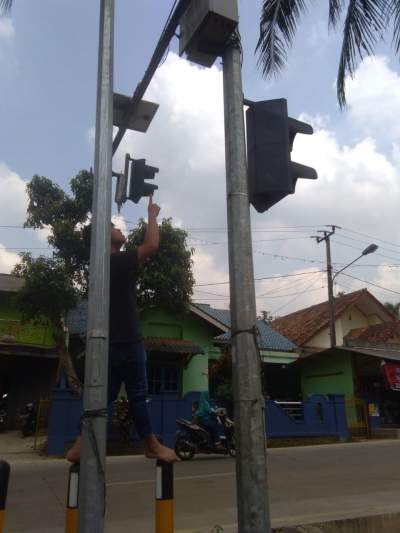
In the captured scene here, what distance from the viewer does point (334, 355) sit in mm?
21875

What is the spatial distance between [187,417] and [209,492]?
24.1ft

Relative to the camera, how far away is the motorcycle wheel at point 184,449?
1204 cm

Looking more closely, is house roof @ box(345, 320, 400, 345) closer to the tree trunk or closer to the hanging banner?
the hanging banner

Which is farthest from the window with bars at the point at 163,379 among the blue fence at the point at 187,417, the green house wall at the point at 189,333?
the blue fence at the point at 187,417

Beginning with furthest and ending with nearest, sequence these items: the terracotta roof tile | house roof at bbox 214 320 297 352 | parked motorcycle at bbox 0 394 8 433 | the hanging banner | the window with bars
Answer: the terracotta roof tile, house roof at bbox 214 320 297 352, the hanging banner, the window with bars, parked motorcycle at bbox 0 394 8 433

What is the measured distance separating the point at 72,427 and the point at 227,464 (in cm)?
452

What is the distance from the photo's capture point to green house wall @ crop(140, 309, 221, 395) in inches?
752

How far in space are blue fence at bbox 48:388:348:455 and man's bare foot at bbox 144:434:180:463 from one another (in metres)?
10.5

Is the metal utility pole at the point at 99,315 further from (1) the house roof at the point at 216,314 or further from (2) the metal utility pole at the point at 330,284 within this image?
(2) the metal utility pole at the point at 330,284

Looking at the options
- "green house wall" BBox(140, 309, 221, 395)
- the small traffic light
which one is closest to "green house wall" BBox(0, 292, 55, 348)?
"green house wall" BBox(140, 309, 221, 395)

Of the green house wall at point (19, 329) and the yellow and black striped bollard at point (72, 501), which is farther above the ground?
the green house wall at point (19, 329)

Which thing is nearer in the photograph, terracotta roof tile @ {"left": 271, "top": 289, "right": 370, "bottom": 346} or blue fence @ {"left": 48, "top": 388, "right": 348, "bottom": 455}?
blue fence @ {"left": 48, "top": 388, "right": 348, "bottom": 455}

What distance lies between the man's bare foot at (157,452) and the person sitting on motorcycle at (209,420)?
9.17 metres

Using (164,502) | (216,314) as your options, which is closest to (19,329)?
(216,314)
